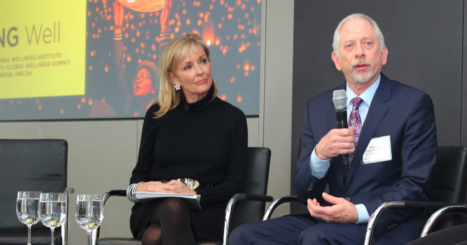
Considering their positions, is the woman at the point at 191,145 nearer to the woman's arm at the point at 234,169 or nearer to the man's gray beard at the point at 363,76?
the woman's arm at the point at 234,169

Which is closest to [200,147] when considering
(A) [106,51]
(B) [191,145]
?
(B) [191,145]

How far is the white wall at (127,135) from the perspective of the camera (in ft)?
11.2

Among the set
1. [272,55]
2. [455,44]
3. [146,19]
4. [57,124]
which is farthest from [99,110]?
[455,44]

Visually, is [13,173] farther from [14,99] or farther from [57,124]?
[14,99]

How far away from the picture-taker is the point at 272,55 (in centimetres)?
346

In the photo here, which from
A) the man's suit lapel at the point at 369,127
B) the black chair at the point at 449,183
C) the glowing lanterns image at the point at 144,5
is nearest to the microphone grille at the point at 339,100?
the man's suit lapel at the point at 369,127

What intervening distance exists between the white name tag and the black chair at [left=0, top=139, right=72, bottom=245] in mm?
1843

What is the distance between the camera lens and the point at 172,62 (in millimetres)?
2744

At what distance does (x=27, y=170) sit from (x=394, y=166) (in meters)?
2.15

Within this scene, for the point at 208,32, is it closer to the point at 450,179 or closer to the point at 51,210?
the point at 450,179

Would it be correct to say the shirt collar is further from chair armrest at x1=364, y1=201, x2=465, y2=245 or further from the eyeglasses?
the eyeglasses

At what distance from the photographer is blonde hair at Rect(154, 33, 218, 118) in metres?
2.72

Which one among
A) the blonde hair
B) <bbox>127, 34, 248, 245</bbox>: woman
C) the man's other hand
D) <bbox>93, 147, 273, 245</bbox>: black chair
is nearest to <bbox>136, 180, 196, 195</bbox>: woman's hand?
<bbox>127, 34, 248, 245</bbox>: woman

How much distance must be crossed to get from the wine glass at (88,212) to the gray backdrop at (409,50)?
201 centimetres
